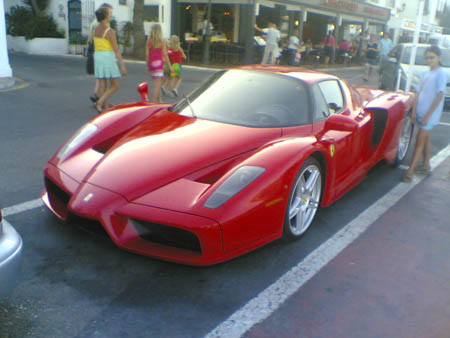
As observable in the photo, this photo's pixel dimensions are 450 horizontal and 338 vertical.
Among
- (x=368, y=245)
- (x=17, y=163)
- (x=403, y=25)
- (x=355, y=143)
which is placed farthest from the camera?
(x=403, y=25)

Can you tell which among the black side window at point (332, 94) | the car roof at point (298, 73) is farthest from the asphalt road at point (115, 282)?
the car roof at point (298, 73)

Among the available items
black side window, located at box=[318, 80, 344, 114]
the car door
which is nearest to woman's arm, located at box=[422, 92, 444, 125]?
the car door

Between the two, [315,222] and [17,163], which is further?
[17,163]

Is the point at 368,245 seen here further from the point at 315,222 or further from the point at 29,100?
the point at 29,100

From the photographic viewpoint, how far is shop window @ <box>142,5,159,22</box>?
2578cm

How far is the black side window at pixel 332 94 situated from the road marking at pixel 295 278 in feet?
3.34

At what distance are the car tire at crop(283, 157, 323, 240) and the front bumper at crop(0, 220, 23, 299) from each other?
1737 millimetres

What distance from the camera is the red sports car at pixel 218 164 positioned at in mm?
2766

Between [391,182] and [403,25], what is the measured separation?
127ft

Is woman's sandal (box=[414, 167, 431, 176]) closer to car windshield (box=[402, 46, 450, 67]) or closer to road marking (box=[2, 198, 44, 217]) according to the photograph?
road marking (box=[2, 198, 44, 217])

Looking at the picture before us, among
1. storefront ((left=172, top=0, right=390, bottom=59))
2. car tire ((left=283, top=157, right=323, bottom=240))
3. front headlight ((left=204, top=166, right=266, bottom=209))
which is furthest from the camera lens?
storefront ((left=172, top=0, right=390, bottom=59))

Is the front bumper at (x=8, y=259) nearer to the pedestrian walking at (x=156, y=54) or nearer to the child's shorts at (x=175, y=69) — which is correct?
the pedestrian walking at (x=156, y=54)

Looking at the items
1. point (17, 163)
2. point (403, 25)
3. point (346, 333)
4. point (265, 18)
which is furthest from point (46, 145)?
point (403, 25)

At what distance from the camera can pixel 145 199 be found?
283 centimetres
